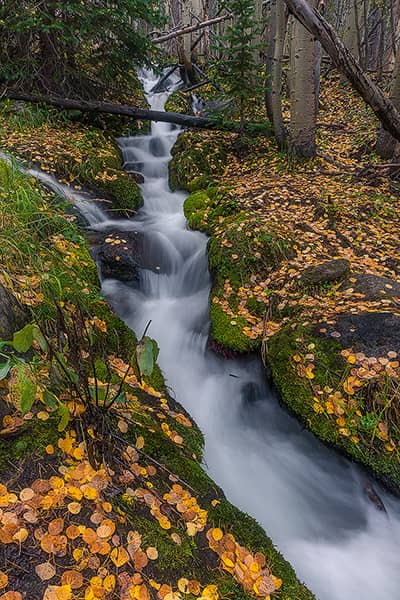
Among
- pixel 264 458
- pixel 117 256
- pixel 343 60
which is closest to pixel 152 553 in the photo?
pixel 264 458

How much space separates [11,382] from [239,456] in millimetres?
2355

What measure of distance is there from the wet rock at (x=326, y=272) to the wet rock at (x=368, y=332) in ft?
2.13

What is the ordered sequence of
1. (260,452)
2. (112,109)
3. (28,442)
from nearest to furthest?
(28,442) → (260,452) → (112,109)

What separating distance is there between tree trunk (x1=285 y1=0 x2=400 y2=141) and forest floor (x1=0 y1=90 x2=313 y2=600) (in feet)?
11.5

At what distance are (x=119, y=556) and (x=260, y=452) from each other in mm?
2178

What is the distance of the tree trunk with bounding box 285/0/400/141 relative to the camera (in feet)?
11.0

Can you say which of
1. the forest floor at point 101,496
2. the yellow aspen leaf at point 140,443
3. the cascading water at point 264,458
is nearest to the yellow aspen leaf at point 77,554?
the forest floor at point 101,496

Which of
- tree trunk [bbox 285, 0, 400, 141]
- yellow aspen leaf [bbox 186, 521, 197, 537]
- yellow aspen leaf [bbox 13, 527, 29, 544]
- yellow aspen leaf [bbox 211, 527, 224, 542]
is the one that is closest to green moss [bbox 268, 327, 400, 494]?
yellow aspen leaf [bbox 211, 527, 224, 542]

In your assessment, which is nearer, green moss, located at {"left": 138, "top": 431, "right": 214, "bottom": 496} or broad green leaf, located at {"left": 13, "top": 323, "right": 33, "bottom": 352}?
broad green leaf, located at {"left": 13, "top": 323, "right": 33, "bottom": 352}

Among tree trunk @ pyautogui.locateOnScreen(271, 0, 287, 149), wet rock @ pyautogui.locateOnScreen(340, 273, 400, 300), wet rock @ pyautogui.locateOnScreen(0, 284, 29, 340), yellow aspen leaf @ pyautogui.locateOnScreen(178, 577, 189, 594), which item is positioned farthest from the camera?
tree trunk @ pyautogui.locateOnScreen(271, 0, 287, 149)

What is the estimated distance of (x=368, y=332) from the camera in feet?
11.2

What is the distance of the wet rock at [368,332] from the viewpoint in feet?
10.8

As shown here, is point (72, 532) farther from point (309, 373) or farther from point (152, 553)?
point (309, 373)

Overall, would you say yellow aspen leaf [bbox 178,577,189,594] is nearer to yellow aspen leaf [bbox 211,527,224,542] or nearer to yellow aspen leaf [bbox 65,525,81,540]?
yellow aspen leaf [bbox 211,527,224,542]
